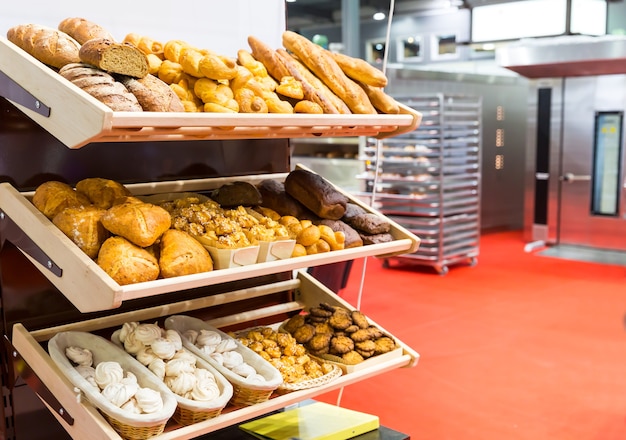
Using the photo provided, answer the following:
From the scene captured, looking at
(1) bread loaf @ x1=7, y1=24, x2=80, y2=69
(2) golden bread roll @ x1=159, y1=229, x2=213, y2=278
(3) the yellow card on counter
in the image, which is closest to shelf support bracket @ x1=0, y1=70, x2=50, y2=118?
(1) bread loaf @ x1=7, y1=24, x2=80, y2=69

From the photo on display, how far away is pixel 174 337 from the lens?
2123 millimetres

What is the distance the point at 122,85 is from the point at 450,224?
235 inches

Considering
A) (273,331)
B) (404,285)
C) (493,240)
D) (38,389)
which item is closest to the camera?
(38,389)

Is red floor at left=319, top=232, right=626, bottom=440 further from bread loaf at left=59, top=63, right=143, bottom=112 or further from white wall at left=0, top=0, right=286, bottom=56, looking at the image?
bread loaf at left=59, top=63, right=143, bottom=112

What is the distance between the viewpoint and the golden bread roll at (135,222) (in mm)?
1871

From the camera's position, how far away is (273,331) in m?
2.47

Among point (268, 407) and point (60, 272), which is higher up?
point (60, 272)

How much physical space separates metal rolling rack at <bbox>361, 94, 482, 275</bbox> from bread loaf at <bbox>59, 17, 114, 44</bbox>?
5227 mm

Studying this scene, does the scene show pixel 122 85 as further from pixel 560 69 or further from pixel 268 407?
pixel 560 69

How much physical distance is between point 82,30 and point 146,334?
0.91 meters

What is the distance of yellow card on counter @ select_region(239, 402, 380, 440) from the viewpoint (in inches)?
104

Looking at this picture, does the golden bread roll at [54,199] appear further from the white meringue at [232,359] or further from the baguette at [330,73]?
the baguette at [330,73]

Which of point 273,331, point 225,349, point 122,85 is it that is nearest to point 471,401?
point 273,331

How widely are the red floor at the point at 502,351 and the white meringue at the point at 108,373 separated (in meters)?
2.07
